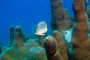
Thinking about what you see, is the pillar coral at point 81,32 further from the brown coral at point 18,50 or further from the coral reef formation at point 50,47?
the brown coral at point 18,50

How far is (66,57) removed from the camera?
12.5 ft

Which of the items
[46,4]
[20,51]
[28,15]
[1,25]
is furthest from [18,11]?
[20,51]

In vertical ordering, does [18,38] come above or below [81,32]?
below

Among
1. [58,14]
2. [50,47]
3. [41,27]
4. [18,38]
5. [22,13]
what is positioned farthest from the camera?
[22,13]

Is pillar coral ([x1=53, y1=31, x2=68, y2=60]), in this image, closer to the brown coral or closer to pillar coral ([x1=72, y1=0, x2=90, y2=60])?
pillar coral ([x1=72, y1=0, x2=90, y2=60])

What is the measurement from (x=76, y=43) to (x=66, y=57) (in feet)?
2.18

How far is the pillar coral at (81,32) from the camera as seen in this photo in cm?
338

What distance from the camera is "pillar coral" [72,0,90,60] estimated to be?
338 centimetres

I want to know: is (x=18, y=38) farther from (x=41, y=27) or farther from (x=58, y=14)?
(x=41, y=27)

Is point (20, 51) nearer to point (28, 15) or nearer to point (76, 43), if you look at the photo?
point (76, 43)

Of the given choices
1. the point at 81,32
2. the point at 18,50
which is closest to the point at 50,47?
the point at 81,32

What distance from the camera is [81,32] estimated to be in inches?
133

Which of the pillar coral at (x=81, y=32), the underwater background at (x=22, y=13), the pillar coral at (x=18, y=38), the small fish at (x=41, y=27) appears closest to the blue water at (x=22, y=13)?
the underwater background at (x=22, y=13)

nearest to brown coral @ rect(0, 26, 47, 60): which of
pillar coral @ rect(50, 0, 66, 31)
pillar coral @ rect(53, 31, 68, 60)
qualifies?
pillar coral @ rect(53, 31, 68, 60)
